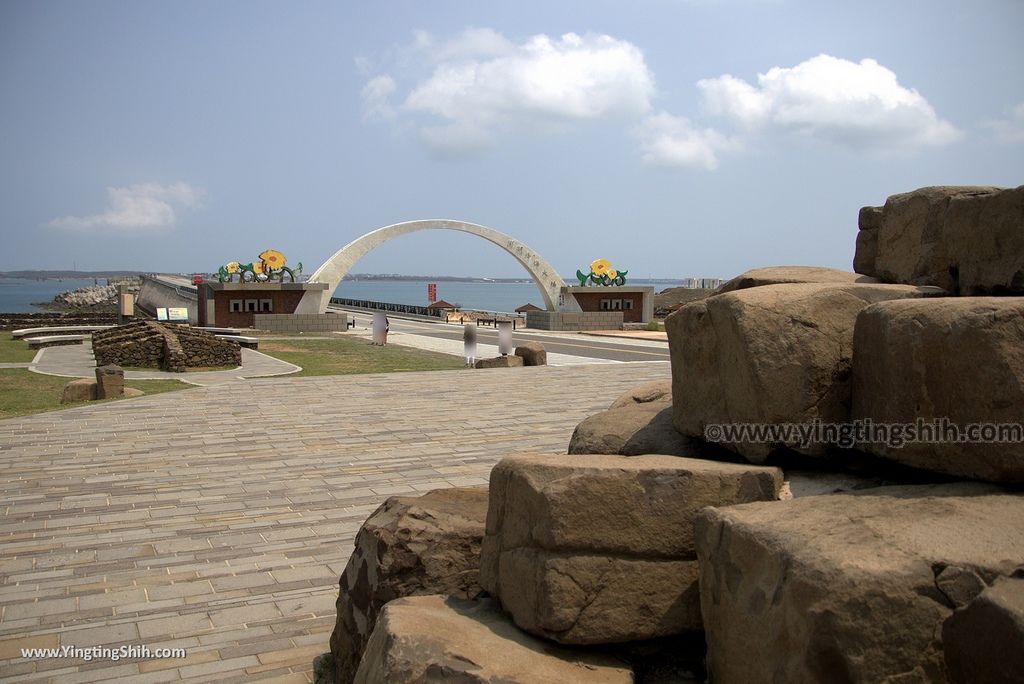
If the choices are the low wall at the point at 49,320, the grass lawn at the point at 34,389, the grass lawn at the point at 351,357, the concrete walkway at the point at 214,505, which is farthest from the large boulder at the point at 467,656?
the low wall at the point at 49,320

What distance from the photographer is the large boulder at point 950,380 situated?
3.16 metres

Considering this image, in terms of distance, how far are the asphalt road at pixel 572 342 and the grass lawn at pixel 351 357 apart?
4.82 m

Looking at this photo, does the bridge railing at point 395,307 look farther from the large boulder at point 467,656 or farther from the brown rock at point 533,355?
the large boulder at point 467,656

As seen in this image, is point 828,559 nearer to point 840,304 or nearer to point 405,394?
point 840,304

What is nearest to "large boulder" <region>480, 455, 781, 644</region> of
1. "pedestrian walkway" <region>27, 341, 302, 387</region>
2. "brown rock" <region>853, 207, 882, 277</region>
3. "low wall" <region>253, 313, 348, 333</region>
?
"brown rock" <region>853, 207, 882, 277</region>

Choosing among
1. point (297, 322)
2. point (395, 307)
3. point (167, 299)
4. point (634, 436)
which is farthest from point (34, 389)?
point (395, 307)

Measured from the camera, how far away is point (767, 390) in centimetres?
373

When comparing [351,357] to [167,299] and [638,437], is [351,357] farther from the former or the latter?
[167,299]

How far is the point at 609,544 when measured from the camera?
343 cm

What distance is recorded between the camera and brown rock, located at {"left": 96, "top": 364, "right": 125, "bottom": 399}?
16.0m

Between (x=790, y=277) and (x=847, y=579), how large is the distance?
2606 mm

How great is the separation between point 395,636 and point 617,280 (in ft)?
147

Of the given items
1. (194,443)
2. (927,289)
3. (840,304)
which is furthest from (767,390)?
(194,443)

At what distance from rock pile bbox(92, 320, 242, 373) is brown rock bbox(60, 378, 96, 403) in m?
4.97
